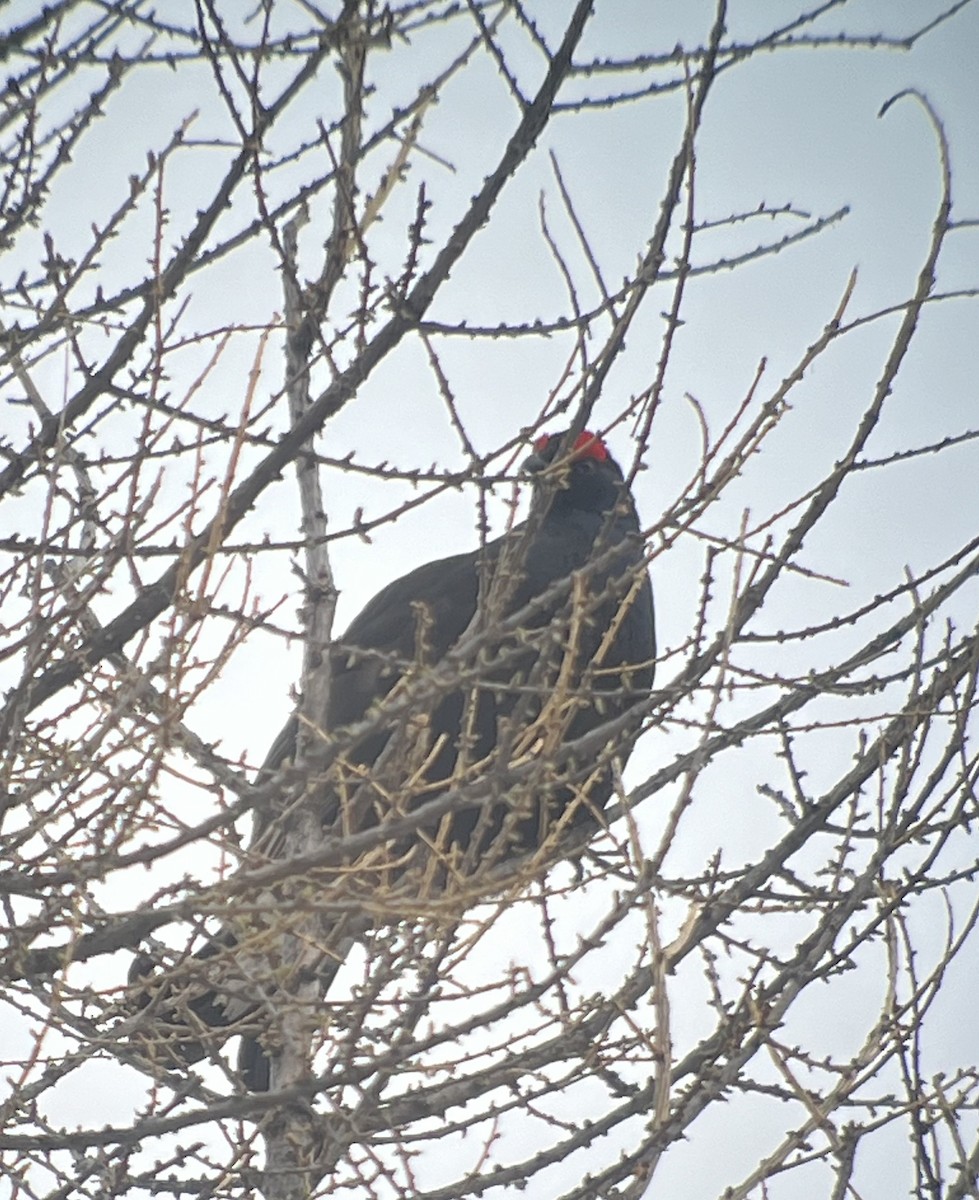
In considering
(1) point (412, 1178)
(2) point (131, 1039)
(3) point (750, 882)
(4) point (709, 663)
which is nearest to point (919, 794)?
(3) point (750, 882)

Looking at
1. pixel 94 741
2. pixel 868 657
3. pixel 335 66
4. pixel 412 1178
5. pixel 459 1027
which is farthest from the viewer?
pixel 868 657

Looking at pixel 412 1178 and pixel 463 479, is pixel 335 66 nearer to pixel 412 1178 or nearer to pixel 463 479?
pixel 463 479

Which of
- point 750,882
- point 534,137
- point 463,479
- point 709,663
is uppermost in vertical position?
point 534,137

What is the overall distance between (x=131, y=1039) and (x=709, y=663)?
1.31 m

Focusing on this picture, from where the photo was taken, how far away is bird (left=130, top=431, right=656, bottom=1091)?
6.85ft

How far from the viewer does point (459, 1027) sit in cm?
229

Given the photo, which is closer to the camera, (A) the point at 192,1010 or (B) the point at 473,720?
(B) the point at 473,720

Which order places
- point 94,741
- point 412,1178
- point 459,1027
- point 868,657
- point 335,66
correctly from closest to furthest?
point 94,741 < point 459,1027 < point 335,66 < point 412,1178 < point 868,657

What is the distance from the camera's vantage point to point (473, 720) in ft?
8.31

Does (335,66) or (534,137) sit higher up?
(335,66)

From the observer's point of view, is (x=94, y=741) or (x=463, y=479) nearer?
(x=94, y=741)

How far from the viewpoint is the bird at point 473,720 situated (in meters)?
2.09

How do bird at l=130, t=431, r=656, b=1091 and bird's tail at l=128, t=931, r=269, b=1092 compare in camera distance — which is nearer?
bird at l=130, t=431, r=656, b=1091

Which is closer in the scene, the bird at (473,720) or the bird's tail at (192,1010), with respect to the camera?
the bird at (473,720)
